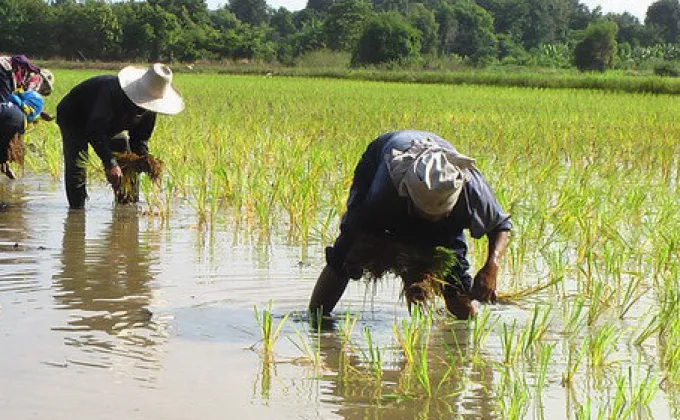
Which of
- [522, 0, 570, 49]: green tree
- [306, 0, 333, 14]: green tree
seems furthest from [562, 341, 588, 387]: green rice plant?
[306, 0, 333, 14]: green tree

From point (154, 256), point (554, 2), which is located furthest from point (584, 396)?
point (554, 2)

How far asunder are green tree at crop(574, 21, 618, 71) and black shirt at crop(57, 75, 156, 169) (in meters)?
43.1

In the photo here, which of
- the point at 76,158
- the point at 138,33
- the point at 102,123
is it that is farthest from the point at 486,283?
the point at 138,33

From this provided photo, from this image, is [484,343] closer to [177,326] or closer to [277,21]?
[177,326]

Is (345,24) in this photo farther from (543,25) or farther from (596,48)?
(543,25)

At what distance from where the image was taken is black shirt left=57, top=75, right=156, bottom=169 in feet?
19.8

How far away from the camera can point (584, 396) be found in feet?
10.7

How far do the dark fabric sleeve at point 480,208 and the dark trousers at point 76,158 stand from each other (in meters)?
3.39

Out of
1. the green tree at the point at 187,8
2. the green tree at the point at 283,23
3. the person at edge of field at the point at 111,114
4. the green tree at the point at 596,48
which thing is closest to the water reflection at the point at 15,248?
the person at edge of field at the point at 111,114

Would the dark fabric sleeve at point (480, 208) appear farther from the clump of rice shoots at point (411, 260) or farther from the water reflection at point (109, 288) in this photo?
the water reflection at point (109, 288)

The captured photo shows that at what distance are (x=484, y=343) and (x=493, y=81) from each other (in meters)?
25.8

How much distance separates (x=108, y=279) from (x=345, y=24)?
60.5m

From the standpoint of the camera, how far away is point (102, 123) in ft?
19.7

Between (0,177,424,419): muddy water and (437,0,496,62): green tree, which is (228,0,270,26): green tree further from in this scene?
(0,177,424,419): muddy water
